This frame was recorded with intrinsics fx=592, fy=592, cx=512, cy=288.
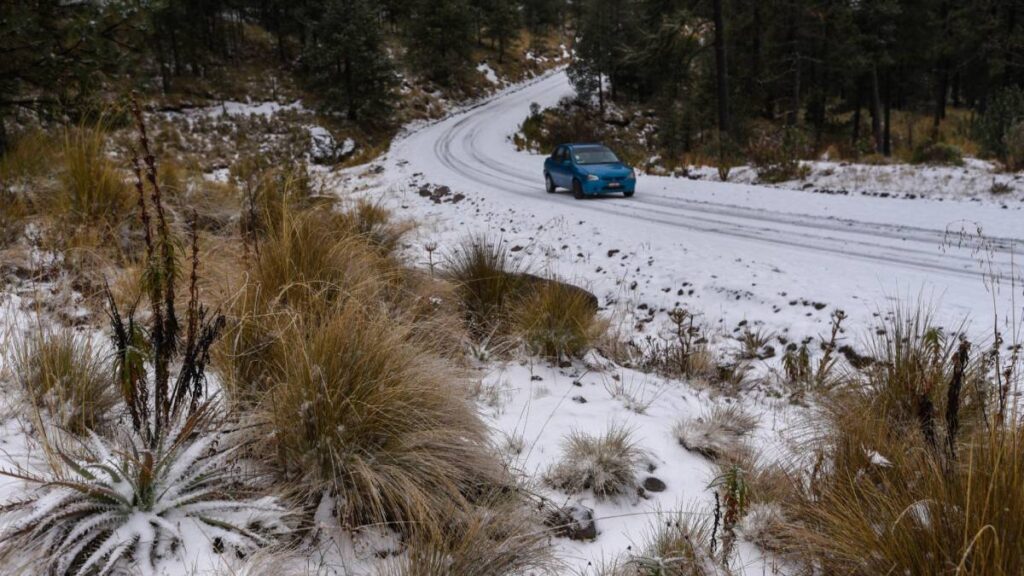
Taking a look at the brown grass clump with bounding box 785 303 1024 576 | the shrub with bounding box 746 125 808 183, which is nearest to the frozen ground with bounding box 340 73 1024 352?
the shrub with bounding box 746 125 808 183

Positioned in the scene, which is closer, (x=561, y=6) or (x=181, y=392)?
(x=181, y=392)

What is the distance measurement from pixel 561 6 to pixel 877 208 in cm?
8347

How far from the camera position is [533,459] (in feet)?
10.9

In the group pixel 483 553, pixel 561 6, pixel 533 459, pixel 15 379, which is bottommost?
pixel 533 459

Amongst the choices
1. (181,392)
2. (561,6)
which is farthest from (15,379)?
(561,6)

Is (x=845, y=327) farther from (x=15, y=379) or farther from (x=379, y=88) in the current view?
(x=379, y=88)

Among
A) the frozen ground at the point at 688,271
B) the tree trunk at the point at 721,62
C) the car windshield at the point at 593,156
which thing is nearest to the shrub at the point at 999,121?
the frozen ground at the point at 688,271

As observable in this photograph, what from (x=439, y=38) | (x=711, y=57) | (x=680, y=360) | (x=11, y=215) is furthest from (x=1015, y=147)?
(x=439, y=38)

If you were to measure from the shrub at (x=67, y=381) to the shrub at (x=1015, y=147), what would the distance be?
55.0 feet

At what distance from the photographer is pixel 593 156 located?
15891 mm

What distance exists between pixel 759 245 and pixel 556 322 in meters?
5.75

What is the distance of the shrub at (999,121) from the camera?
655 inches

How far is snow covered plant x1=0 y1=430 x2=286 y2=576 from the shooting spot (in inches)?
79.5

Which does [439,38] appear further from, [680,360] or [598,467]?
[598,467]
